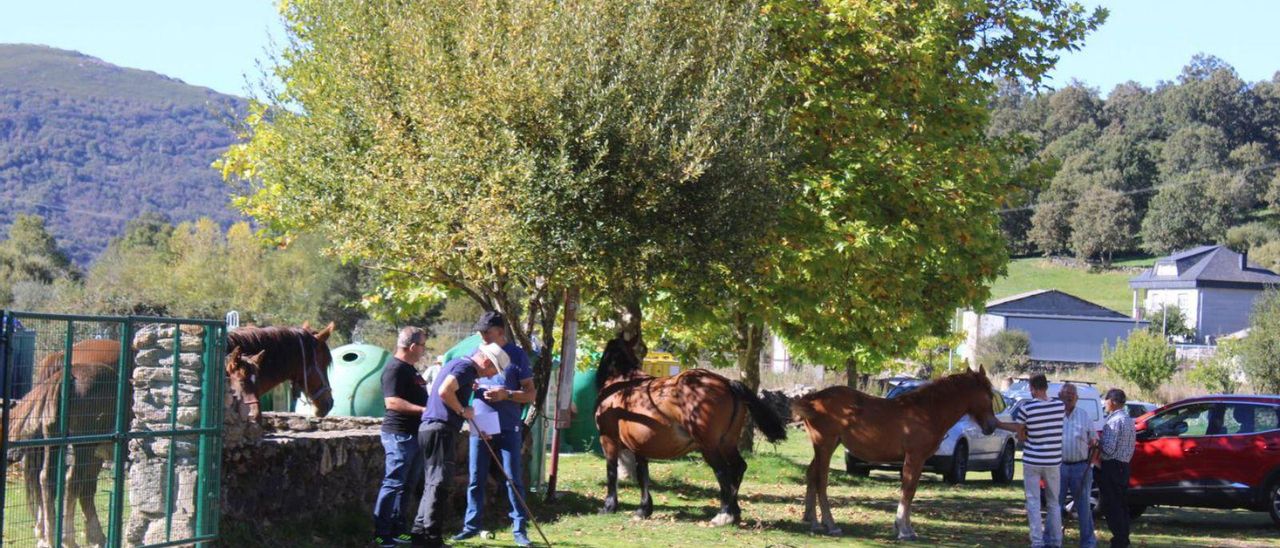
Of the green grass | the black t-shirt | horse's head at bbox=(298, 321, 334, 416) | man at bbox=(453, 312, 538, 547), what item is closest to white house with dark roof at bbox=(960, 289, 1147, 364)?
the green grass

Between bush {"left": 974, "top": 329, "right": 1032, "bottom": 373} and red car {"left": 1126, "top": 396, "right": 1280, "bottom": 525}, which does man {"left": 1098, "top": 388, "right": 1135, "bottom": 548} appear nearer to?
red car {"left": 1126, "top": 396, "right": 1280, "bottom": 525}

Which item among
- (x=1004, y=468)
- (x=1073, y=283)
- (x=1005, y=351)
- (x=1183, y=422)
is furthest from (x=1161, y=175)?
(x=1183, y=422)

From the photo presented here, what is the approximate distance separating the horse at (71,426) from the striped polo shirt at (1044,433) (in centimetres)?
828

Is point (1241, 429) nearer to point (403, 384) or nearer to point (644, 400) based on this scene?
point (644, 400)

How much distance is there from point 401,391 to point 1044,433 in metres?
6.12

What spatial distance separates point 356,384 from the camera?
22984 mm

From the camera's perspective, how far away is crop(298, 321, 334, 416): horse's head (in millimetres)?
12773

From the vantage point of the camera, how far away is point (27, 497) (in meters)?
8.12

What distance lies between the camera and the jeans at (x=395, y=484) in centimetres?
1072

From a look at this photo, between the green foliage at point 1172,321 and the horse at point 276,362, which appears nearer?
the horse at point 276,362

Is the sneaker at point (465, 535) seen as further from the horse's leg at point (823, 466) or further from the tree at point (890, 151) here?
the tree at point (890, 151)

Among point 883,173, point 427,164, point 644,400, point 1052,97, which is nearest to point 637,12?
point 427,164

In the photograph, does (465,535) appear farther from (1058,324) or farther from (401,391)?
(1058,324)

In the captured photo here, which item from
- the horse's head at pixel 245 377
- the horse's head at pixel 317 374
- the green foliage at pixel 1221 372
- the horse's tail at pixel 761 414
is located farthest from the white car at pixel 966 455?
the green foliage at pixel 1221 372
